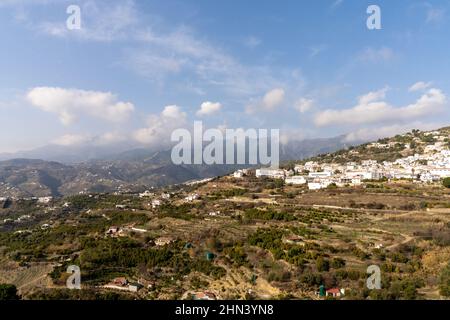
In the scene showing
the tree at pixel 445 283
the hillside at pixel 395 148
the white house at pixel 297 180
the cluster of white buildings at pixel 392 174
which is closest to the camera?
the tree at pixel 445 283

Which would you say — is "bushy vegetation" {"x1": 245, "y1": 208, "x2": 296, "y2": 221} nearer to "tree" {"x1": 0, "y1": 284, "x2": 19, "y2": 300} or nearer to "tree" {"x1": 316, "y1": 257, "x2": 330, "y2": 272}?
"tree" {"x1": 316, "y1": 257, "x2": 330, "y2": 272}

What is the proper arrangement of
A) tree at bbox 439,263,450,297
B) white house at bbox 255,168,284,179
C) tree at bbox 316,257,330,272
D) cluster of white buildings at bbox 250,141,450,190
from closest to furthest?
tree at bbox 439,263,450,297 → tree at bbox 316,257,330,272 → cluster of white buildings at bbox 250,141,450,190 → white house at bbox 255,168,284,179

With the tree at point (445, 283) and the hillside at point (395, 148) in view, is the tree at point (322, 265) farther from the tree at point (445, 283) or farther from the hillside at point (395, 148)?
the hillside at point (395, 148)

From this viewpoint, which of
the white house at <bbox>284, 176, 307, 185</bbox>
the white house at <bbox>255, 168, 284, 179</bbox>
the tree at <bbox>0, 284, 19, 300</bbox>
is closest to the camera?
the tree at <bbox>0, 284, 19, 300</bbox>

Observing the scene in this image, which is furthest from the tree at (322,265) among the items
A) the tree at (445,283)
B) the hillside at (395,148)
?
the hillside at (395,148)

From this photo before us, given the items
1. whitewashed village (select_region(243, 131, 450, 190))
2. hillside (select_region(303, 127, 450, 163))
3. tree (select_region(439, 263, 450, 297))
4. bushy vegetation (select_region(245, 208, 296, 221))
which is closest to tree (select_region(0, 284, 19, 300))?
tree (select_region(439, 263, 450, 297))

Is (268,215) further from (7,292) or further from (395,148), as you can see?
(395,148)

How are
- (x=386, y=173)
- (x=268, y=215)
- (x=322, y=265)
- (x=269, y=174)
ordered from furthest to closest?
1. (x=269, y=174)
2. (x=386, y=173)
3. (x=268, y=215)
4. (x=322, y=265)

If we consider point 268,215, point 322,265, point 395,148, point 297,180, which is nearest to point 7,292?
point 322,265

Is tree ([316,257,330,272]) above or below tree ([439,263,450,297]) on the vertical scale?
below

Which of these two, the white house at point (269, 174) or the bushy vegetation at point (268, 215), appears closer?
the bushy vegetation at point (268, 215)
